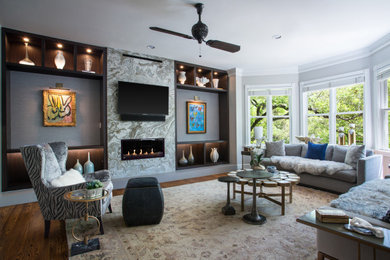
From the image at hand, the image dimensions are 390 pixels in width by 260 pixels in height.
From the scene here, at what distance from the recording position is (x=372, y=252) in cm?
149

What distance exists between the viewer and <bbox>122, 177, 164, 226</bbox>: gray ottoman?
254cm

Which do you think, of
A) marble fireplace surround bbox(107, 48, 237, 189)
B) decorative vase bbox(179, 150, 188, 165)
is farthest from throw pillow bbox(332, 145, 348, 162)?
decorative vase bbox(179, 150, 188, 165)

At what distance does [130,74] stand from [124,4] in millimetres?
1902

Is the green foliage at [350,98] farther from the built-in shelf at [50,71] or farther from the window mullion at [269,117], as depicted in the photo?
the built-in shelf at [50,71]

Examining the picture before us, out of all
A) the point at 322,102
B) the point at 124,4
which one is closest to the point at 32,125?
the point at 124,4

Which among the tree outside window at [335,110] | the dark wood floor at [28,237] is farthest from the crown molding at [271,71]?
the dark wood floor at [28,237]

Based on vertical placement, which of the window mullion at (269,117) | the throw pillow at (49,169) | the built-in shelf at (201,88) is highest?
the built-in shelf at (201,88)

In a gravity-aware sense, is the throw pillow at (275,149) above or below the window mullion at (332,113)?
Result: below

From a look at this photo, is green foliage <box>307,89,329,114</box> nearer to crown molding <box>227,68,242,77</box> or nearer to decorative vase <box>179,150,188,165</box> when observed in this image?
crown molding <box>227,68,242,77</box>

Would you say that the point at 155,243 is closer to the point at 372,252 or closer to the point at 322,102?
the point at 372,252

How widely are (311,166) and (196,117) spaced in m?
3.09

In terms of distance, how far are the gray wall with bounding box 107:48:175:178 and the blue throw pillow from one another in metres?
3.21

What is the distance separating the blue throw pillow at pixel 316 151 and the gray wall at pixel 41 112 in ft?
15.6

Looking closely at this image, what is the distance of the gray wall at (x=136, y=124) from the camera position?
442 cm
